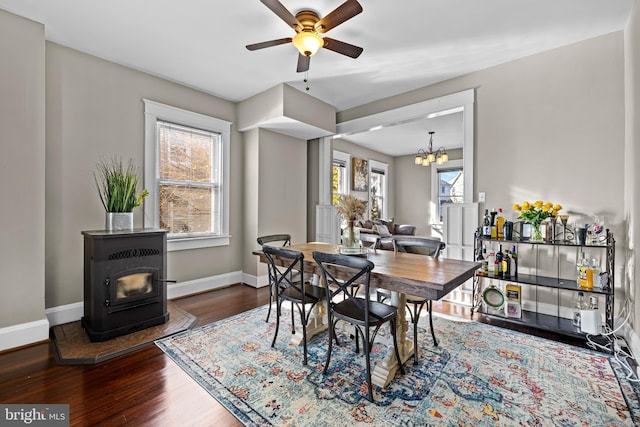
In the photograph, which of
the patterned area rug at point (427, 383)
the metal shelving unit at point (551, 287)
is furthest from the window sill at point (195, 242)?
the metal shelving unit at point (551, 287)

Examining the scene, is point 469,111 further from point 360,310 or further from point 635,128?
point 360,310

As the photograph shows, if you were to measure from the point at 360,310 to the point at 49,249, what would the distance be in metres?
3.06

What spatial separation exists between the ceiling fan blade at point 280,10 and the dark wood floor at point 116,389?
2.60 metres

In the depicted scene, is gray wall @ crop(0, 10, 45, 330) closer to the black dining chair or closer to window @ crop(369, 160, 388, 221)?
the black dining chair

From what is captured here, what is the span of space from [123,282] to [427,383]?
270 cm

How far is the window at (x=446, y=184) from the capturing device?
7.98 metres

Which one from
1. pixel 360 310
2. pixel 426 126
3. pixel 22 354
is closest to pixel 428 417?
pixel 360 310

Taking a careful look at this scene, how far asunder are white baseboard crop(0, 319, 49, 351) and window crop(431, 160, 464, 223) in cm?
808

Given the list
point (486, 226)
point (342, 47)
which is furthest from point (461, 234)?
point (342, 47)

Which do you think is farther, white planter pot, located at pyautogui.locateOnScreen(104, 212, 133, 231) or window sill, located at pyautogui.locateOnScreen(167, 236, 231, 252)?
window sill, located at pyautogui.locateOnScreen(167, 236, 231, 252)

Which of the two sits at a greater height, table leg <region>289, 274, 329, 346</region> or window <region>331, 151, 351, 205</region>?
window <region>331, 151, 351, 205</region>

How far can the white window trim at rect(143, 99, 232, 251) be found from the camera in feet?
11.6

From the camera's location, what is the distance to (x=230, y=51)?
3.07 m

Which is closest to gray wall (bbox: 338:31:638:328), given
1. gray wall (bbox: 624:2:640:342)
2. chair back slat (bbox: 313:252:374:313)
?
gray wall (bbox: 624:2:640:342)
